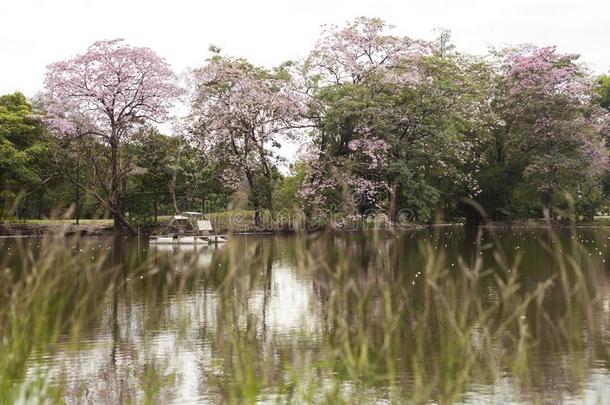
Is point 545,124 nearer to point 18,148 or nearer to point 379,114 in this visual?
point 379,114

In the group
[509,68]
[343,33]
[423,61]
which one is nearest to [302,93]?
[343,33]

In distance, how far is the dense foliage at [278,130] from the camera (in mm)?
37406

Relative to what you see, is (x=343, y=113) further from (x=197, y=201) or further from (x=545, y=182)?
(x=545, y=182)

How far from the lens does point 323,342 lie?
9852 mm

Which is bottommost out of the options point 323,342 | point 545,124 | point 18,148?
point 323,342

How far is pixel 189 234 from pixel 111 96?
973 cm

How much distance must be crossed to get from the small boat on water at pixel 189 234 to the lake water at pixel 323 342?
15886 mm

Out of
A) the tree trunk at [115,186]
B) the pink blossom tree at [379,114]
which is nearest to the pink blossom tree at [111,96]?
the tree trunk at [115,186]

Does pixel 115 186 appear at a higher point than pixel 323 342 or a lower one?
higher

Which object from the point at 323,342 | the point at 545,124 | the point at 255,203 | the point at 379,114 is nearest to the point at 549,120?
the point at 545,124

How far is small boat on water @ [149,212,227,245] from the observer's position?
32438 mm

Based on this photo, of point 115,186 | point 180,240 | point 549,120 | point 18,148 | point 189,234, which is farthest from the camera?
point 549,120

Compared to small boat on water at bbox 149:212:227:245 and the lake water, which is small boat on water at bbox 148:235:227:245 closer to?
small boat on water at bbox 149:212:227:245

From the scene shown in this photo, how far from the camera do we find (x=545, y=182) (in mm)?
45344
